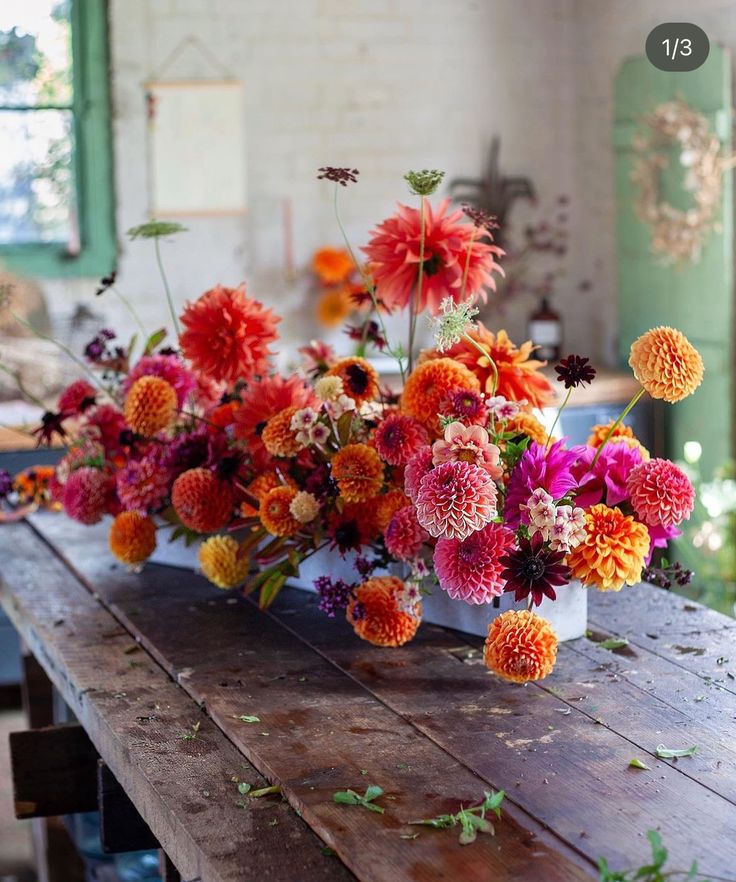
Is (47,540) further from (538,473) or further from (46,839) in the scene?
(538,473)

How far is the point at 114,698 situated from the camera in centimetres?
158

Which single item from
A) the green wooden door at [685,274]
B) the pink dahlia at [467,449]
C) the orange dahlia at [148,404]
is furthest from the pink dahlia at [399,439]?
the green wooden door at [685,274]

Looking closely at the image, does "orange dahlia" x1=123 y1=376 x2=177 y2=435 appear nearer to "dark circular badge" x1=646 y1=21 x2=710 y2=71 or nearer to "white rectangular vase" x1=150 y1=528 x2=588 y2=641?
"white rectangular vase" x1=150 y1=528 x2=588 y2=641

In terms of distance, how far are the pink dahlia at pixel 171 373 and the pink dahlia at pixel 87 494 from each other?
18 cm

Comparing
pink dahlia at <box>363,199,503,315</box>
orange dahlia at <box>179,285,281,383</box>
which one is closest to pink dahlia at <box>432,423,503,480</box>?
pink dahlia at <box>363,199,503,315</box>

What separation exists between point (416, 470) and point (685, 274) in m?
3.00

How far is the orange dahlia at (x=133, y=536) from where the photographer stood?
2049 millimetres

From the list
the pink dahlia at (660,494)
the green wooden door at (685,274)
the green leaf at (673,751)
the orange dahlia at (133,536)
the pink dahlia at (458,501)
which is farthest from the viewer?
the green wooden door at (685,274)

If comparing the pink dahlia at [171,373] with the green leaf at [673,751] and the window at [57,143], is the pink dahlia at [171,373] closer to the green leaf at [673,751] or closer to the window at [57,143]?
the green leaf at [673,751]

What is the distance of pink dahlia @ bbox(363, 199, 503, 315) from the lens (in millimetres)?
1814

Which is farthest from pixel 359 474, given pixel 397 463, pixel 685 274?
pixel 685 274

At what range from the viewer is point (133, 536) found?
2051mm

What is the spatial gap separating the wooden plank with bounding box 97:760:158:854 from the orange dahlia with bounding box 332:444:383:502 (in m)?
0.47

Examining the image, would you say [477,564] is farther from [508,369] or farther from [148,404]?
[148,404]
